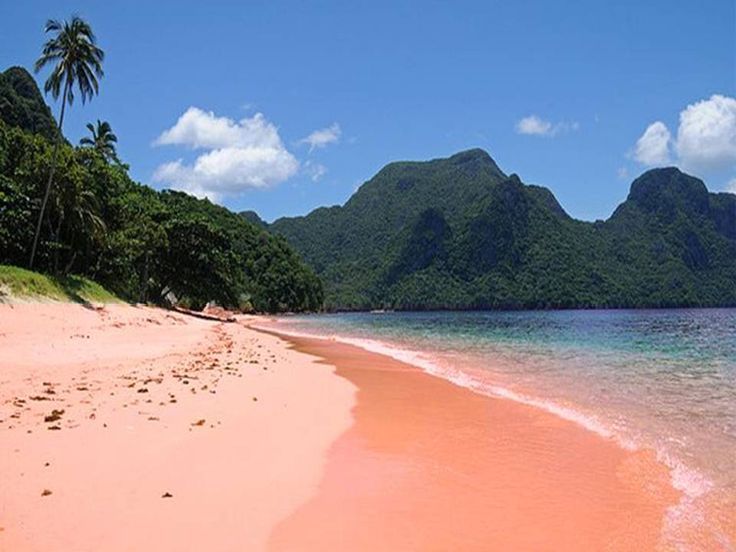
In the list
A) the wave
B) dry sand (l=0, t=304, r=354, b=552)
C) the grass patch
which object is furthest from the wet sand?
the grass patch

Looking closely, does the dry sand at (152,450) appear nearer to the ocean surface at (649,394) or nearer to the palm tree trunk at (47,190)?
the ocean surface at (649,394)

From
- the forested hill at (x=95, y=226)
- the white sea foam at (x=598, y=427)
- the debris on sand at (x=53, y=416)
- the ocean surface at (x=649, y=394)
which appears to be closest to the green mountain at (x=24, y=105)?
the forested hill at (x=95, y=226)

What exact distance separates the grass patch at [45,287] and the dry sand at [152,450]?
1119 cm

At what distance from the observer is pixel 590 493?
606 centimetres

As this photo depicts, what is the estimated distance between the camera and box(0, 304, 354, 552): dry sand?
14.5 feet

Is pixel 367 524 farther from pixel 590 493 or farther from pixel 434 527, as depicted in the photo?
pixel 590 493

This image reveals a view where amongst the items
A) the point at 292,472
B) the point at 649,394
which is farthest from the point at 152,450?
the point at 649,394

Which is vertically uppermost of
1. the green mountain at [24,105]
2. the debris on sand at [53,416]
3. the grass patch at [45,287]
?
the green mountain at [24,105]

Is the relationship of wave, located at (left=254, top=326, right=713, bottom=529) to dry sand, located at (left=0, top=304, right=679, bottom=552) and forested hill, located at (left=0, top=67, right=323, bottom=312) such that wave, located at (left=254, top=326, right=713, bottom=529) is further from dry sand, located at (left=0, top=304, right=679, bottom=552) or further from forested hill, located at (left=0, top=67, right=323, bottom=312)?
forested hill, located at (left=0, top=67, right=323, bottom=312)

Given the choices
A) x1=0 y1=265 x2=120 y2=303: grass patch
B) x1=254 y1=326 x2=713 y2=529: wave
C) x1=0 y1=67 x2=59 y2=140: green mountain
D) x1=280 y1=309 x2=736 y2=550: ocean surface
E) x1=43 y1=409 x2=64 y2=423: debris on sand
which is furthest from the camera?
x1=0 y1=67 x2=59 y2=140: green mountain

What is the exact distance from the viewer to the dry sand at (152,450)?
4430 millimetres

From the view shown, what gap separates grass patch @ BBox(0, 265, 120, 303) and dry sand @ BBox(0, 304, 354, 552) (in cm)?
1119

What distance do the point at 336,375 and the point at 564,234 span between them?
19826 cm

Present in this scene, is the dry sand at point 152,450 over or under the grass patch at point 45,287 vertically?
under
